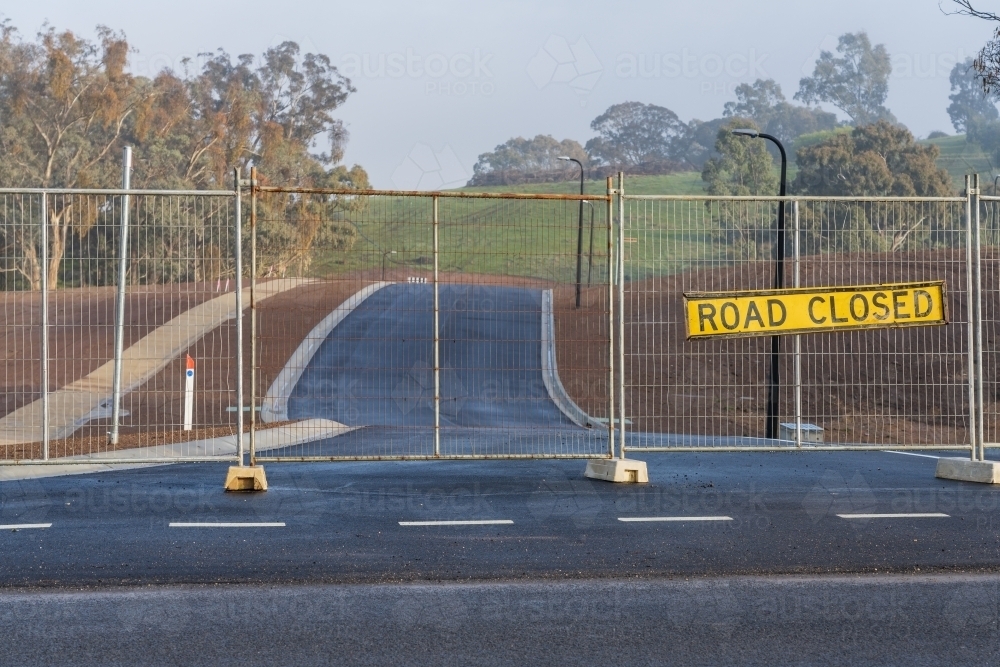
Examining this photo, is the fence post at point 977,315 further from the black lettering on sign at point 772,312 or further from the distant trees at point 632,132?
the distant trees at point 632,132

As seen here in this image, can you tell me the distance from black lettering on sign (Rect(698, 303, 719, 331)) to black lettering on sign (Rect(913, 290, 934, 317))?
1908 mm

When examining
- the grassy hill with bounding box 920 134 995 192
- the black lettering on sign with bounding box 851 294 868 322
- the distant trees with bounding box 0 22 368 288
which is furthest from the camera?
the grassy hill with bounding box 920 134 995 192

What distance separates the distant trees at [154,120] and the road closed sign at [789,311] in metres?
59.3

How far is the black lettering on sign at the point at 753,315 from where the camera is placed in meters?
10.8

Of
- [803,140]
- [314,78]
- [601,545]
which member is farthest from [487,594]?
[803,140]

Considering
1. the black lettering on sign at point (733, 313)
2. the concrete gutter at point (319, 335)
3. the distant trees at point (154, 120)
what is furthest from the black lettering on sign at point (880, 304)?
the distant trees at point (154, 120)

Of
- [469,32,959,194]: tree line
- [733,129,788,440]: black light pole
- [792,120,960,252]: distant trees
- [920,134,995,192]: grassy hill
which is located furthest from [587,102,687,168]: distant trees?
[733,129,788,440]: black light pole

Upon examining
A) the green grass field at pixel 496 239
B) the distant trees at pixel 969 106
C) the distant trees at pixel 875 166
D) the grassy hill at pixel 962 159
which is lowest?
the green grass field at pixel 496 239

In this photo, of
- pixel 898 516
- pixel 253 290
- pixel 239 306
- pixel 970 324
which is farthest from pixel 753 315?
pixel 239 306

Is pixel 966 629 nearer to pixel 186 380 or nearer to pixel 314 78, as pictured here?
pixel 186 380

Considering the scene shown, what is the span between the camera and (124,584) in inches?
262

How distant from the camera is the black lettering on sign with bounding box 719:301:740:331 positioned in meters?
10.8

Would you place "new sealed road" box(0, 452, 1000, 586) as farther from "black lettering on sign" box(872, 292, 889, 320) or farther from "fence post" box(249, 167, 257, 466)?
"black lettering on sign" box(872, 292, 889, 320)

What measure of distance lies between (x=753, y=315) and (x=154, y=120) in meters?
66.3
